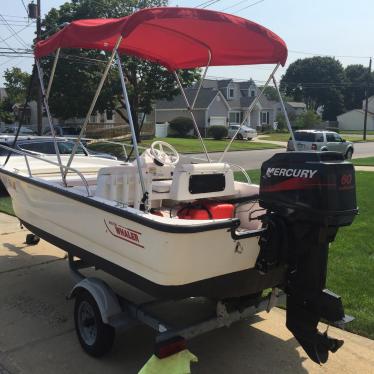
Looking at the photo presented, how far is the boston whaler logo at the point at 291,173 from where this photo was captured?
3.33 m

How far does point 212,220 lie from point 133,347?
148 centimetres

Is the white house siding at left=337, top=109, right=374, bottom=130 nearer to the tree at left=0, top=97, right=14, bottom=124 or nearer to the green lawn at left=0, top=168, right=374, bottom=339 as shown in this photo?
the tree at left=0, top=97, right=14, bottom=124

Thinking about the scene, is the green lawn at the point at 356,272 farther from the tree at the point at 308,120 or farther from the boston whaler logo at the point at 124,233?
the tree at the point at 308,120

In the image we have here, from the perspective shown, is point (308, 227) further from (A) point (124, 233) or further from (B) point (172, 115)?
(B) point (172, 115)

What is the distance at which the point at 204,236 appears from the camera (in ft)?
11.3

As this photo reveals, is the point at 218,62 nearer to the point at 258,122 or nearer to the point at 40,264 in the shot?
the point at 40,264

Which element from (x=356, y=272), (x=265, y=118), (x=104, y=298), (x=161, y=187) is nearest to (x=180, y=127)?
(x=265, y=118)

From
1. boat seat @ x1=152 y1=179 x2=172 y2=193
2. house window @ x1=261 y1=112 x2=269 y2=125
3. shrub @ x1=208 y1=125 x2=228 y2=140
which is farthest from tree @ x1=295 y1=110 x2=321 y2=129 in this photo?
boat seat @ x1=152 y1=179 x2=172 y2=193

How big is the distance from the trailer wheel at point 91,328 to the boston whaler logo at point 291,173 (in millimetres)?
1775

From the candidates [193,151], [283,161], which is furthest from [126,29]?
[193,151]

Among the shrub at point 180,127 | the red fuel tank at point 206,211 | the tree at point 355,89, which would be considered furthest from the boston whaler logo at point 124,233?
the tree at point 355,89

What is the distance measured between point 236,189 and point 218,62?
177cm

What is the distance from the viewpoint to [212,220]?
11.6 feet

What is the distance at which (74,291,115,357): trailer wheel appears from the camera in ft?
13.1
